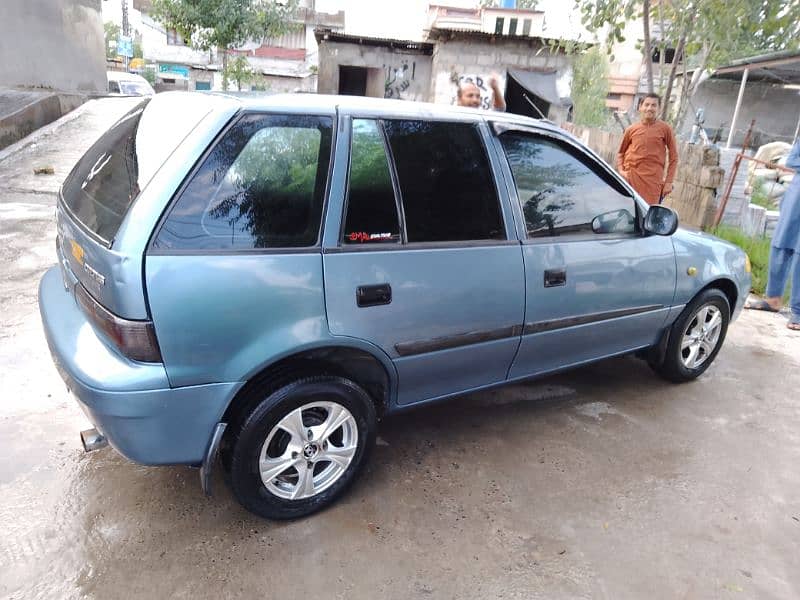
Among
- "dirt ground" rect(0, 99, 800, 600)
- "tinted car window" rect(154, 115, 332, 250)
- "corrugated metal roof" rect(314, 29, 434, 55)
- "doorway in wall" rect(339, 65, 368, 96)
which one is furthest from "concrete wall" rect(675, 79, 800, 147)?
"tinted car window" rect(154, 115, 332, 250)

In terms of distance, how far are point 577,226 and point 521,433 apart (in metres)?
1.17

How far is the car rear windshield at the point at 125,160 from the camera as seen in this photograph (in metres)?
2.04

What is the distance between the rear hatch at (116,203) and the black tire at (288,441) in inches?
22.5

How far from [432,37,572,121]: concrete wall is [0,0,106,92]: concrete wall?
9.11 meters

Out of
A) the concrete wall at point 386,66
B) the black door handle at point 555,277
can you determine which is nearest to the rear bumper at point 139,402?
the black door handle at point 555,277

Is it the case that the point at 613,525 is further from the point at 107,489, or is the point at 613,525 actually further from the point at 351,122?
the point at 107,489

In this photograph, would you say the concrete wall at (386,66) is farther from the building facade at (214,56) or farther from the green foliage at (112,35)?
the green foliage at (112,35)

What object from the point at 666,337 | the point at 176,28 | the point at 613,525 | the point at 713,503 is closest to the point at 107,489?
the point at 613,525

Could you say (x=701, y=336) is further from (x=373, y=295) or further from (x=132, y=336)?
(x=132, y=336)

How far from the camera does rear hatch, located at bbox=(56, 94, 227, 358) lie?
1858 millimetres

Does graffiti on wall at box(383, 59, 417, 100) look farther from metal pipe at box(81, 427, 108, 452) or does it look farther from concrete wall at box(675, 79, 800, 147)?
metal pipe at box(81, 427, 108, 452)

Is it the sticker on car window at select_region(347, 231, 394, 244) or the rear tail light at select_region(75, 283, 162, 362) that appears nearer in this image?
the rear tail light at select_region(75, 283, 162, 362)

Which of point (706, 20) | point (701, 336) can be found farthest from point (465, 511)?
point (706, 20)

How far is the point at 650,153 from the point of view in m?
5.73
